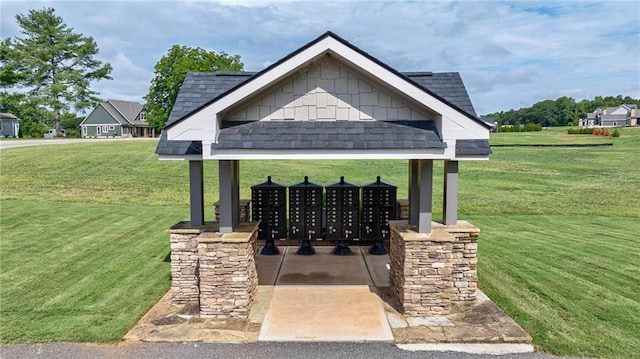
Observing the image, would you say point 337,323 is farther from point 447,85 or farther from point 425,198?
point 447,85

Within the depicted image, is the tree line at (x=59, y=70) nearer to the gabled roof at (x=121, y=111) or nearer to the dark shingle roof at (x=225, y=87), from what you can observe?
the gabled roof at (x=121, y=111)

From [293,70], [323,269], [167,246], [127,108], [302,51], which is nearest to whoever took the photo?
[302,51]

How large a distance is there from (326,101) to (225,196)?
2.25 meters

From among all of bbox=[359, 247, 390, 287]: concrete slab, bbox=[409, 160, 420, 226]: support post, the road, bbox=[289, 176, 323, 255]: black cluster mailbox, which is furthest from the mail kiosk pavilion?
bbox=[289, 176, 323, 255]: black cluster mailbox

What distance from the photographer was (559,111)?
105125 mm

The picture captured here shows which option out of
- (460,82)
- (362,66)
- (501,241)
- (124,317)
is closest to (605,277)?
(501,241)

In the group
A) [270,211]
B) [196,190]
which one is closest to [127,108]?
[270,211]

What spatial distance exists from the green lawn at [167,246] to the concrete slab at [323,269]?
7.85ft

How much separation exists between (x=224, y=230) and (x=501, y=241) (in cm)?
761

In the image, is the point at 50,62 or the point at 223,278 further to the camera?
the point at 50,62

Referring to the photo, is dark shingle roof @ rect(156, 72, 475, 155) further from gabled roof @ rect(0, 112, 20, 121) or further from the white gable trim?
gabled roof @ rect(0, 112, 20, 121)

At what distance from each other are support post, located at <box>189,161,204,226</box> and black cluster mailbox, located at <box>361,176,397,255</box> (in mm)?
4021

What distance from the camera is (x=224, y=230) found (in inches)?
262

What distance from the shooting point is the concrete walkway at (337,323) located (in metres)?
5.55
